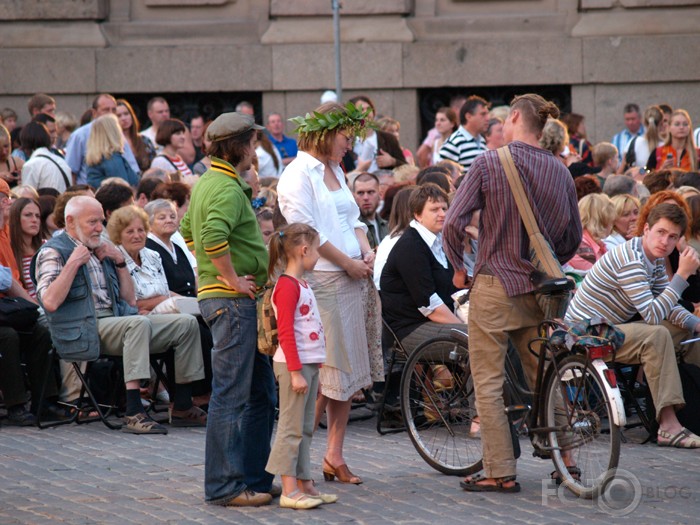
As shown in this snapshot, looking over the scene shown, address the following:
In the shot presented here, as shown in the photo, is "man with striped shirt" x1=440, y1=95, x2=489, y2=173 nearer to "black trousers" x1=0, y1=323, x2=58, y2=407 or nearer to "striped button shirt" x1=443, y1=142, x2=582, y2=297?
"black trousers" x1=0, y1=323, x2=58, y2=407

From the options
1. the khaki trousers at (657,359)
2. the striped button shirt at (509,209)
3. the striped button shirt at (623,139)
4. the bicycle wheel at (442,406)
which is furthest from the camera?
the striped button shirt at (623,139)

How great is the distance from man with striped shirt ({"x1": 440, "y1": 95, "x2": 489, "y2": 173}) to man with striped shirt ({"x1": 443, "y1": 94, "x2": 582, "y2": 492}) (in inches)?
236

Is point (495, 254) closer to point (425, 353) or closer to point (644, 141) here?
point (425, 353)

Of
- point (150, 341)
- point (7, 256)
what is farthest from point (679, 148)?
point (7, 256)

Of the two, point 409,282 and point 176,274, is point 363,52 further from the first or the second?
point 409,282

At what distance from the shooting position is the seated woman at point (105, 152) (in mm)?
12578

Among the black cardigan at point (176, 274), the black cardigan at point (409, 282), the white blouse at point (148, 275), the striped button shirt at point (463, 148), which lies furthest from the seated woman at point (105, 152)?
the black cardigan at point (409, 282)

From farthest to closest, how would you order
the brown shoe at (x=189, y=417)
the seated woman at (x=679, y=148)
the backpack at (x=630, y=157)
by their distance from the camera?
the backpack at (x=630, y=157) < the seated woman at (x=679, y=148) < the brown shoe at (x=189, y=417)

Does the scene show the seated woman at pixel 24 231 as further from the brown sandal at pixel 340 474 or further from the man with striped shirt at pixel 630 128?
the man with striped shirt at pixel 630 128

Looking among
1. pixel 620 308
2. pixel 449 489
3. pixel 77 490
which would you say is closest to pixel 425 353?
pixel 449 489

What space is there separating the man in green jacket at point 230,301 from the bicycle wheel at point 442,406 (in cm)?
120

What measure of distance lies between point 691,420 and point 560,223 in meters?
2.23

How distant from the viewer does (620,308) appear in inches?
343

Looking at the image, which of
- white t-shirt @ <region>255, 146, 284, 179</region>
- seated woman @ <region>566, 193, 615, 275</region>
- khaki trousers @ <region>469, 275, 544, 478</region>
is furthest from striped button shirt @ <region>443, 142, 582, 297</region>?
white t-shirt @ <region>255, 146, 284, 179</region>
